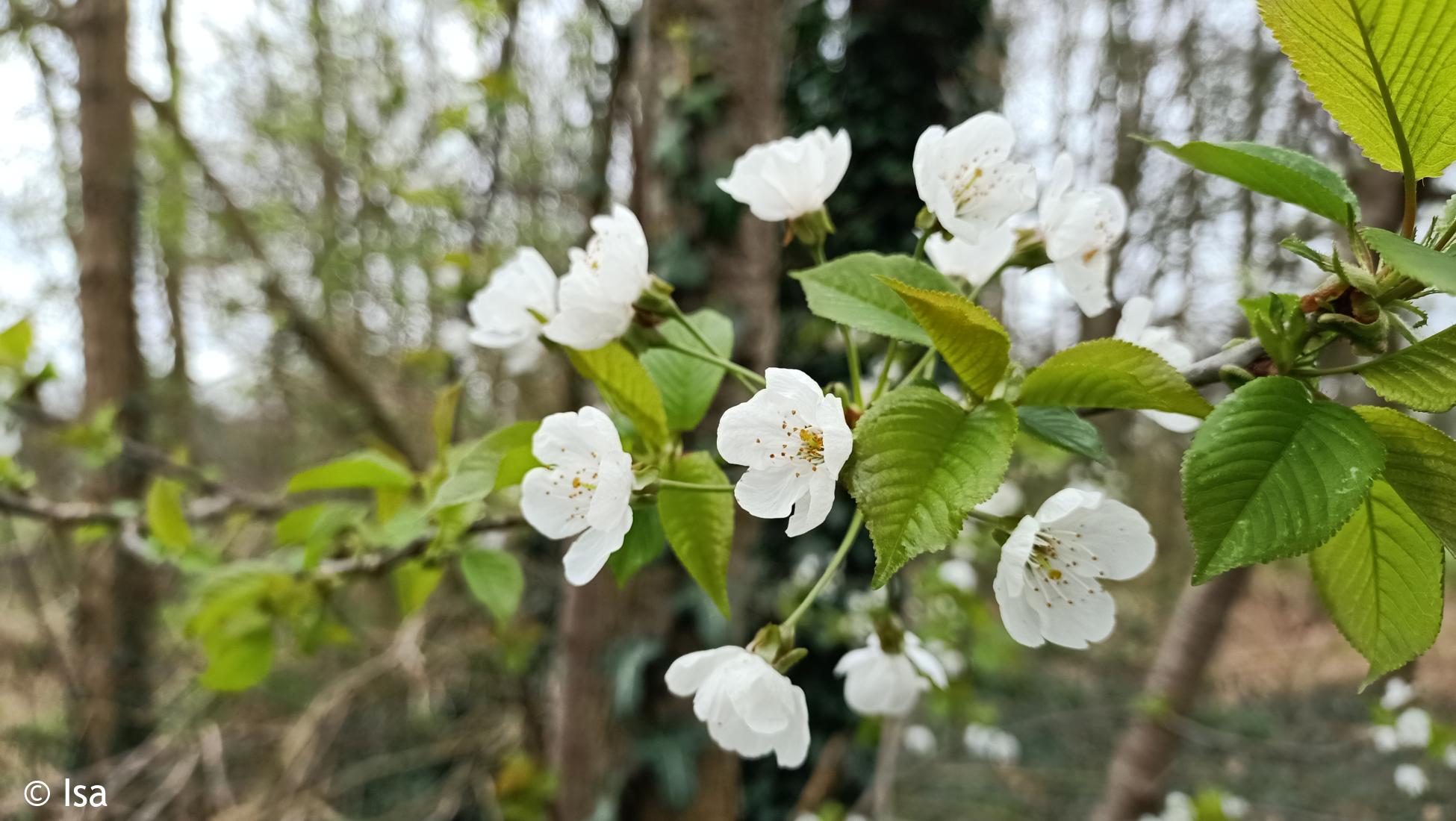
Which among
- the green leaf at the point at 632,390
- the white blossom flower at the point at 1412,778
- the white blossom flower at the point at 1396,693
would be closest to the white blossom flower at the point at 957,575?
the white blossom flower at the point at 1396,693

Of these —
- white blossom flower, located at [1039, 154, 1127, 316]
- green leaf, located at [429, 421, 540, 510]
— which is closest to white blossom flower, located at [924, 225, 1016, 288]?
white blossom flower, located at [1039, 154, 1127, 316]

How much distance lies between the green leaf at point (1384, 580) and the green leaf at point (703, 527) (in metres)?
0.38

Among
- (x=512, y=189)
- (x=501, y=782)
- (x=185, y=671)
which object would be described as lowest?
(x=185, y=671)

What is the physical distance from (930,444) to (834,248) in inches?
89.6

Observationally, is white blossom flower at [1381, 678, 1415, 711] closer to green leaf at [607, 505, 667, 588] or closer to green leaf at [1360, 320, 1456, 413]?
green leaf at [1360, 320, 1456, 413]

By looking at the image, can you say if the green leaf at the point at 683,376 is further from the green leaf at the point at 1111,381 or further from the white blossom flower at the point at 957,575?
the white blossom flower at the point at 957,575

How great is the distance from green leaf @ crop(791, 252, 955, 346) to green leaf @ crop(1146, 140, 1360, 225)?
0.60 ft

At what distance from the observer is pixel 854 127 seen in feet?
8.74

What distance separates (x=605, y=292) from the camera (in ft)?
2.07

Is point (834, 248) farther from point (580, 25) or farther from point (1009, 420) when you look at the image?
point (1009, 420)

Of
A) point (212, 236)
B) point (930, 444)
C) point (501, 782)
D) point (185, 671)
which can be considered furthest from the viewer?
point (212, 236)

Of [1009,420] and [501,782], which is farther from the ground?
[1009,420]

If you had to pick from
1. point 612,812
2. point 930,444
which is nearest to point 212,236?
point 612,812

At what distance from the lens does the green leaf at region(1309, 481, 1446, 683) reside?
46cm
